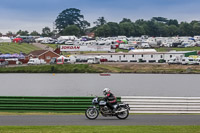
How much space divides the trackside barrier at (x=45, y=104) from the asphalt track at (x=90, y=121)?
1.90 meters

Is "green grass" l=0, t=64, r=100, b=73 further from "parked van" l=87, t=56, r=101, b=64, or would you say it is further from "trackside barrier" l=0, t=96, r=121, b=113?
"trackside barrier" l=0, t=96, r=121, b=113

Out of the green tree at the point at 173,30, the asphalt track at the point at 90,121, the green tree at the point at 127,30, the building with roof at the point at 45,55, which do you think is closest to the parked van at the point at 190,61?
the building with roof at the point at 45,55

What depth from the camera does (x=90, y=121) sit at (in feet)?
65.7

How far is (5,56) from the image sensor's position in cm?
9231

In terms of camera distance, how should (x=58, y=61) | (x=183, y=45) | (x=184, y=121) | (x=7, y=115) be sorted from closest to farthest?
(x=184, y=121) → (x=7, y=115) → (x=58, y=61) → (x=183, y=45)

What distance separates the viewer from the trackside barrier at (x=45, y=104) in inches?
938

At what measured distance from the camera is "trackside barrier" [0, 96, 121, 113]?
23.8 m

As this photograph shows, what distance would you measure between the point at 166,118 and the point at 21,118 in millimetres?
7213

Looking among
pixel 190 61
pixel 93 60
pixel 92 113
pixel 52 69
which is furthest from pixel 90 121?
pixel 93 60

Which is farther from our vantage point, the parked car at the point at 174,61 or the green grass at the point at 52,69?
the parked car at the point at 174,61

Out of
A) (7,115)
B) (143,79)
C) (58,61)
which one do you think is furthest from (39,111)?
(58,61)

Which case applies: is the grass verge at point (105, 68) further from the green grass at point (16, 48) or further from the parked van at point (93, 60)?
the green grass at point (16, 48)

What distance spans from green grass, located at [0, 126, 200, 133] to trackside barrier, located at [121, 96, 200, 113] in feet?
19.1

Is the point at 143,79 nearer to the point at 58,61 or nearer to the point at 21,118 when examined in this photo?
the point at 58,61
